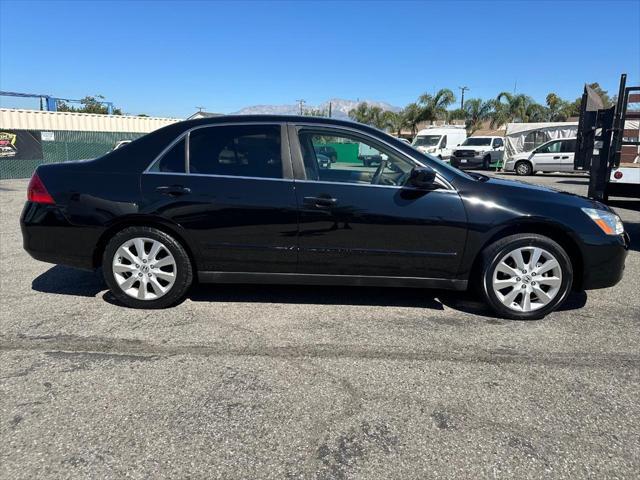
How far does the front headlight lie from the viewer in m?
4.02

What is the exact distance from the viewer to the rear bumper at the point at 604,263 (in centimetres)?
400

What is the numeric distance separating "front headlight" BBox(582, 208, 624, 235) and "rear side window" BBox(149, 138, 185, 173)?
3.39 meters

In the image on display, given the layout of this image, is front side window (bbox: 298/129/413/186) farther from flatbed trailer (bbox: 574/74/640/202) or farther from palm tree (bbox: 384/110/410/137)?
palm tree (bbox: 384/110/410/137)

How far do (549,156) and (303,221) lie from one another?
71.5 feet

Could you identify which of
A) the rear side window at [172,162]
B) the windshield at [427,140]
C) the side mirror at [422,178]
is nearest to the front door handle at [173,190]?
the rear side window at [172,162]

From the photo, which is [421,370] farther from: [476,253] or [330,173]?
[330,173]

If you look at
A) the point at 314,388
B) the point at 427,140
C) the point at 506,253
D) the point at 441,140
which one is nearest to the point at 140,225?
the point at 314,388

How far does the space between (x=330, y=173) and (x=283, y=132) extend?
0.53 metres

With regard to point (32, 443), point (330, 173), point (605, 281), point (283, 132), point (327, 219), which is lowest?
point (32, 443)

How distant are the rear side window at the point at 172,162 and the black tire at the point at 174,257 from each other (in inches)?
20.3

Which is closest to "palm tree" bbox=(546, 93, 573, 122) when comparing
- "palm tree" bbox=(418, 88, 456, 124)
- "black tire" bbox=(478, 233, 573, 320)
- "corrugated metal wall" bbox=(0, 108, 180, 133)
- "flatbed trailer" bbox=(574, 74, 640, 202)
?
"palm tree" bbox=(418, 88, 456, 124)

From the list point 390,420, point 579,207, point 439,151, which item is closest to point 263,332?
point 390,420

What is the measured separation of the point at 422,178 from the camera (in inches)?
151

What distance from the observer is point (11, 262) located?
5762 mm
